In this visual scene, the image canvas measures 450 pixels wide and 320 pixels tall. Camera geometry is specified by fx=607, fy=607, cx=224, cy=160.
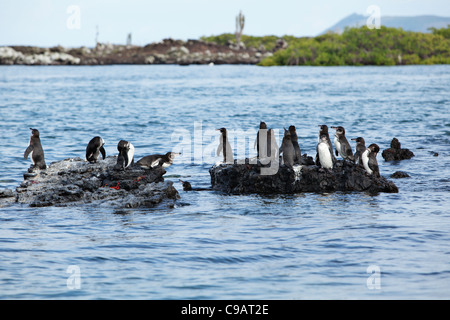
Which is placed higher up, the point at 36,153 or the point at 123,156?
the point at 123,156

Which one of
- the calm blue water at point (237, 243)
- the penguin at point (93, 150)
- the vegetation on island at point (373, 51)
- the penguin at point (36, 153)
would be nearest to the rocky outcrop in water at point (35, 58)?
the vegetation on island at point (373, 51)

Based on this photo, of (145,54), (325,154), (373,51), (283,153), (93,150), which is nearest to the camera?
(283,153)

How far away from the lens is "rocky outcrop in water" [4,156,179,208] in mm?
12312

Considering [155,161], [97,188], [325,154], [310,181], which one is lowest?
[97,188]

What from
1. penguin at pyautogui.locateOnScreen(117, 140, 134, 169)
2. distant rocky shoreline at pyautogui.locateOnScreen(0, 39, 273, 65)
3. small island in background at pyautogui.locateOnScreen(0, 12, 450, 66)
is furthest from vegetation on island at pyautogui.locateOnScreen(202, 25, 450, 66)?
penguin at pyautogui.locateOnScreen(117, 140, 134, 169)

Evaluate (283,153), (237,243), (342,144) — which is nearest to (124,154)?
(283,153)

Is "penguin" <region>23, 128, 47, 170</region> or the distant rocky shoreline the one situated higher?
the distant rocky shoreline

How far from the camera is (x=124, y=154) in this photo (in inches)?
531

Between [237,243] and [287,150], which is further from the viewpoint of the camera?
[287,150]

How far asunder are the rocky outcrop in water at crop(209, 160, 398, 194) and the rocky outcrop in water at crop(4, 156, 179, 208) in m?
1.84

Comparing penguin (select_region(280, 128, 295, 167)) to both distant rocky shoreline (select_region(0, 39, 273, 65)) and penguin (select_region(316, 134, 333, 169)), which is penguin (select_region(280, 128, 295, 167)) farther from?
distant rocky shoreline (select_region(0, 39, 273, 65))

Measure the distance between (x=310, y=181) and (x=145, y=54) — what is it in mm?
129158

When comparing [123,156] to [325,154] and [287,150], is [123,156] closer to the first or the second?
[287,150]
